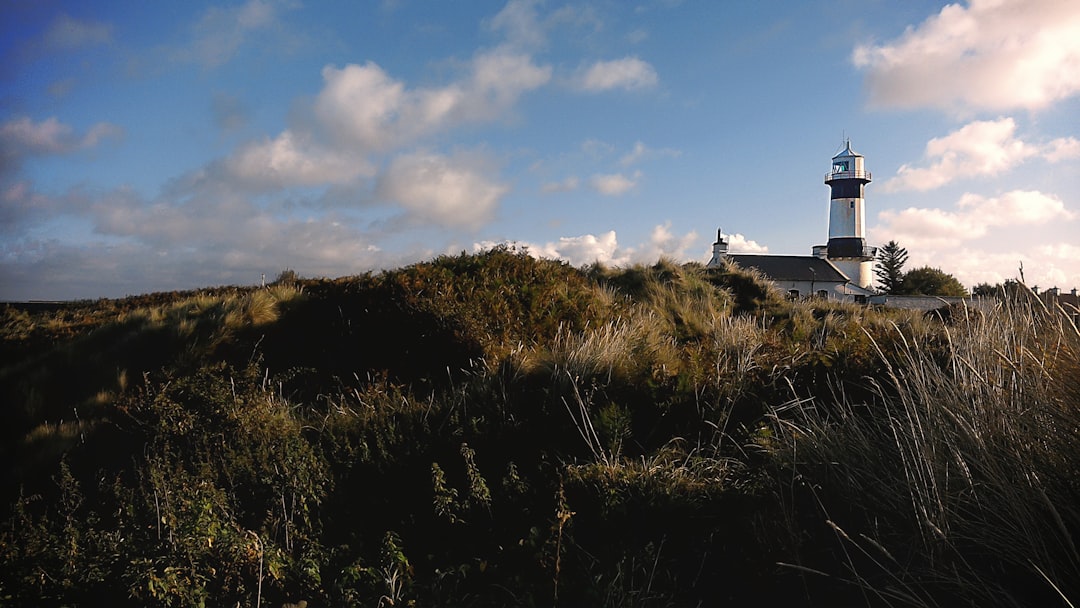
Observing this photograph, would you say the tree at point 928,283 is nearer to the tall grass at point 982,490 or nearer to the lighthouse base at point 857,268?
the lighthouse base at point 857,268

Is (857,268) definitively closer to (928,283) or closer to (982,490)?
(928,283)

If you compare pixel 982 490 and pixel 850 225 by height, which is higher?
pixel 850 225

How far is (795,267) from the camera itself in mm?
55375

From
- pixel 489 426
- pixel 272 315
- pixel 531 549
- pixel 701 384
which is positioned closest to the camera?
pixel 531 549

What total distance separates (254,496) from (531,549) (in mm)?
2175

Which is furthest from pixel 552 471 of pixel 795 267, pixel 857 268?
pixel 857 268

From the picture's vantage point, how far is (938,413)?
14.0 ft

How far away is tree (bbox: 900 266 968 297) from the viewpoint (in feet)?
162

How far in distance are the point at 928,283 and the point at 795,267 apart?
8851 mm

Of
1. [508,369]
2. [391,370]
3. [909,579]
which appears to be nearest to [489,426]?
[508,369]

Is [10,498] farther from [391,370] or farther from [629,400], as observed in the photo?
[629,400]

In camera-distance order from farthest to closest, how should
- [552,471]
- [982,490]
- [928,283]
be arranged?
[928,283] → [552,471] → [982,490]

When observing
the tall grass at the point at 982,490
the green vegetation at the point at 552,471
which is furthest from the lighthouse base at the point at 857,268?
the tall grass at the point at 982,490

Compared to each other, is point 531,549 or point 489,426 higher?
point 489,426
